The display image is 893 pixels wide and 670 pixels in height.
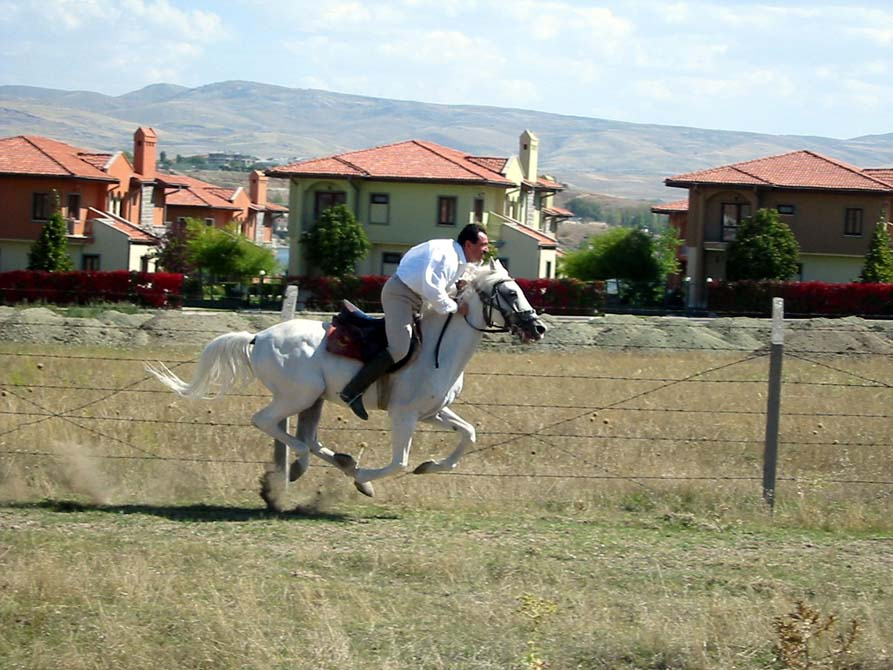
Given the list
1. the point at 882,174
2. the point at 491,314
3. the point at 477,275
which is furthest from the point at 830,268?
the point at 491,314

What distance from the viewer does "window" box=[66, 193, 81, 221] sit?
58.9m

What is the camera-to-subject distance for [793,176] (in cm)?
6100

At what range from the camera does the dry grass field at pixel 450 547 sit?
6.90 meters

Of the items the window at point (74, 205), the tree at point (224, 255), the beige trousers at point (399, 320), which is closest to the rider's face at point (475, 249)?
the beige trousers at point (399, 320)

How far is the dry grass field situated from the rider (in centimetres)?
111

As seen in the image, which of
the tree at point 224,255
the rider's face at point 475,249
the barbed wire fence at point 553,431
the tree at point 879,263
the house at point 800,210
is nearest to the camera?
the rider's face at point 475,249

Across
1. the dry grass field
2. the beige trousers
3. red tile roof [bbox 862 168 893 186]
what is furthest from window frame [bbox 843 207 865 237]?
the beige trousers

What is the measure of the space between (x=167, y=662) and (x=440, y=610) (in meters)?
1.71

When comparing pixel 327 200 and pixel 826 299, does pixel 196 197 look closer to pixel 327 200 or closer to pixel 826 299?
pixel 327 200

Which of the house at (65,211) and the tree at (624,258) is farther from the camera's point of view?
the tree at (624,258)

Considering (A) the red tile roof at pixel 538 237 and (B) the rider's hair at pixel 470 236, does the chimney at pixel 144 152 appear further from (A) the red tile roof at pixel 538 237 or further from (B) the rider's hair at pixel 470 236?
(B) the rider's hair at pixel 470 236

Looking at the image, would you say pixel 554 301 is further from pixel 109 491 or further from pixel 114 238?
pixel 109 491

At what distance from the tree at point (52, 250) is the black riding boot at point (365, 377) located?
44.9 meters

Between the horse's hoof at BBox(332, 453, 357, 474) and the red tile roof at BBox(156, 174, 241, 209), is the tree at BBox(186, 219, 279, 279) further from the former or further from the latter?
the horse's hoof at BBox(332, 453, 357, 474)
